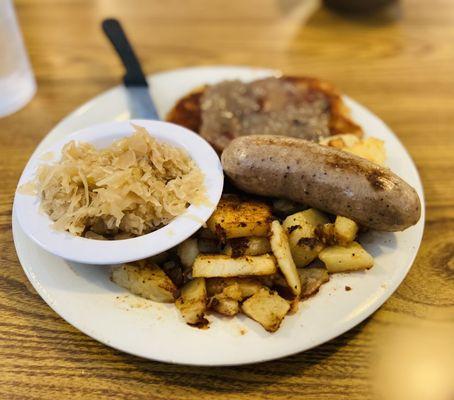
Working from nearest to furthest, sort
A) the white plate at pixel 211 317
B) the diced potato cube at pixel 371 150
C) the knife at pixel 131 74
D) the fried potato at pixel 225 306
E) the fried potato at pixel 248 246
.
→ 1. the white plate at pixel 211 317
2. the fried potato at pixel 225 306
3. the fried potato at pixel 248 246
4. the diced potato cube at pixel 371 150
5. the knife at pixel 131 74

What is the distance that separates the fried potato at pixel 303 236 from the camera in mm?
1569

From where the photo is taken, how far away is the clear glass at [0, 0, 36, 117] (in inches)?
93.1

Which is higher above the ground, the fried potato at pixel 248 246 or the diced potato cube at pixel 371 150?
the diced potato cube at pixel 371 150

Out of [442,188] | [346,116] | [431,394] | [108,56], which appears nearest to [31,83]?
[108,56]

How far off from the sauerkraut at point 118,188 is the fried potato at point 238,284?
0.25 meters

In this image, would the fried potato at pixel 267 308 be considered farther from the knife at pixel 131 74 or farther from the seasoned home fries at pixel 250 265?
the knife at pixel 131 74

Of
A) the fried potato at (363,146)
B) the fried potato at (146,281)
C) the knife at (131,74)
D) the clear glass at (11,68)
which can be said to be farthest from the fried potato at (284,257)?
the clear glass at (11,68)

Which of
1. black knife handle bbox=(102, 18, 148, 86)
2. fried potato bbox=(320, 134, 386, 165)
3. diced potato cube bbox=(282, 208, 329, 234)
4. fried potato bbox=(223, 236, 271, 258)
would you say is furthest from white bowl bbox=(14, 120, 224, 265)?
black knife handle bbox=(102, 18, 148, 86)

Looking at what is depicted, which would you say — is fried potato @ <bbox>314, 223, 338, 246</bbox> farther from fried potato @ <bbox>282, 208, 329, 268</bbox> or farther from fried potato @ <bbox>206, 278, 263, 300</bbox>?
fried potato @ <bbox>206, 278, 263, 300</bbox>

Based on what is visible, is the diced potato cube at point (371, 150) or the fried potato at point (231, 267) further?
the diced potato cube at point (371, 150)

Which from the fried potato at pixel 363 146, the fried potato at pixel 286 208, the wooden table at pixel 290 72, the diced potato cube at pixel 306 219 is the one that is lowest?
the wooden table at pixel 290 72

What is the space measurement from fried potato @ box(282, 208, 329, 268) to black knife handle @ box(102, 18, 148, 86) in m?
1.18

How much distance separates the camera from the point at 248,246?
1.58 metres

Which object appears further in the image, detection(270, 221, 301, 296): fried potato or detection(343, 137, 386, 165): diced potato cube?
detection(343, 137, 386, 165): diced potato cube
